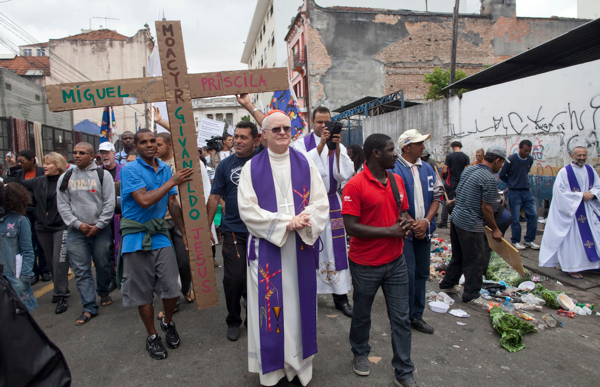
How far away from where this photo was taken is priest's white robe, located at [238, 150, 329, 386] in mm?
2809

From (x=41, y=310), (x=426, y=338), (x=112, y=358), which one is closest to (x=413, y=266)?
(x=426, y=338)

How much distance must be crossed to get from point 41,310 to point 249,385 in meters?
3.38

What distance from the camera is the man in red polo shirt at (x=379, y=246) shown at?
115 inches

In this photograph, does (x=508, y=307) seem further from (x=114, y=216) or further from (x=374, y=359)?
(x=114, y=216)

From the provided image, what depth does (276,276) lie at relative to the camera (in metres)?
2.86

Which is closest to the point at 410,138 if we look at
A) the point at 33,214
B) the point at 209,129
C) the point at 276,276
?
the point at 276,276

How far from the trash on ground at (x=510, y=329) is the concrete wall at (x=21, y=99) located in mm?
18877

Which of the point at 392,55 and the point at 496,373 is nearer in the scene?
the point at 496,373

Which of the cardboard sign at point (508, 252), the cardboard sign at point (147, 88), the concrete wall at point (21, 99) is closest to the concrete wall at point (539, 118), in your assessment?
the cardboard sign at point (508, 252)

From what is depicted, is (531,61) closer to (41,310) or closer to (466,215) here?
(466,215)

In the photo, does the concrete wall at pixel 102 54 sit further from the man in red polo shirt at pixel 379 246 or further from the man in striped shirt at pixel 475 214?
the man in red polo shirt at pixel 379 246

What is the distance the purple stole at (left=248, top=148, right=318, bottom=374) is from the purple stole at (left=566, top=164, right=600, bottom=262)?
4.70 metres

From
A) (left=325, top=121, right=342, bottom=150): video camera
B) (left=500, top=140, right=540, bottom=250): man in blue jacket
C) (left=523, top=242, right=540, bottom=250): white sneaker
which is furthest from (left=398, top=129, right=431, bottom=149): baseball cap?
(left=523, top=242, right=540, bottom=250): white sneaker

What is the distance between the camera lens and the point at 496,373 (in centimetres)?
318
